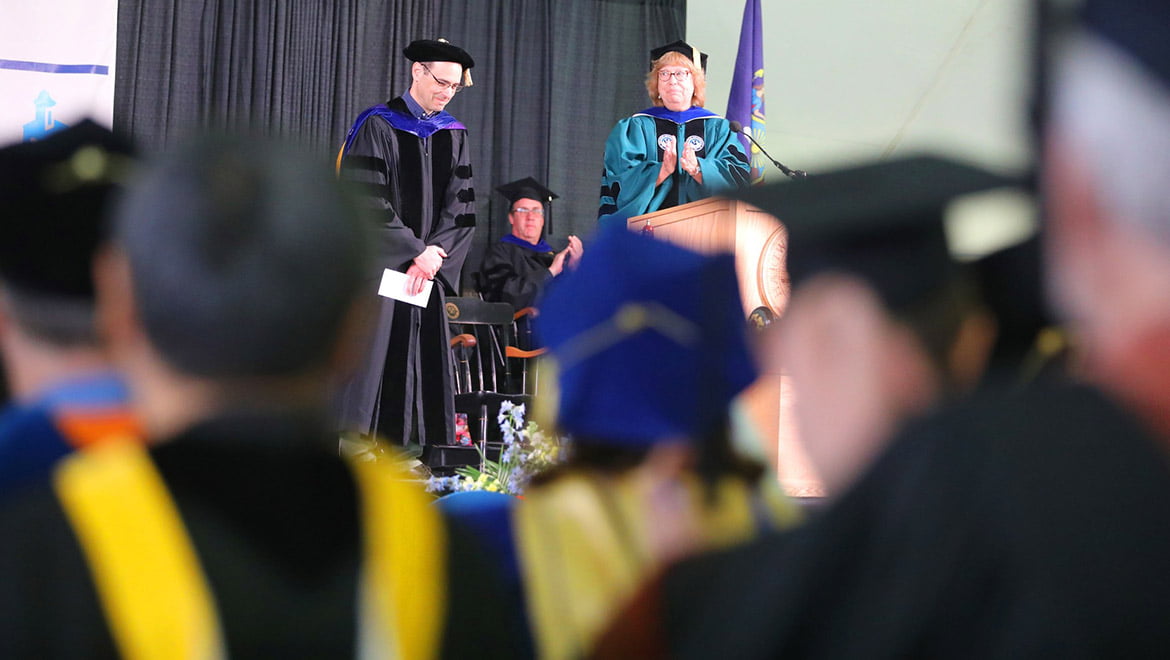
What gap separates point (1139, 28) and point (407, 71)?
852 cm

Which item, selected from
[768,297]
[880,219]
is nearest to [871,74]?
[768,297]

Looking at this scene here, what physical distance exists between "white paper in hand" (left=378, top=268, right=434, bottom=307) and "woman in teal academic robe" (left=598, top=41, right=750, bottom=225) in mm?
1141

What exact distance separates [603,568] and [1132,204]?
2.02ft

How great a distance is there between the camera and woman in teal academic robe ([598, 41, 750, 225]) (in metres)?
6.50

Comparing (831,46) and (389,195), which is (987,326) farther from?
(831,46)

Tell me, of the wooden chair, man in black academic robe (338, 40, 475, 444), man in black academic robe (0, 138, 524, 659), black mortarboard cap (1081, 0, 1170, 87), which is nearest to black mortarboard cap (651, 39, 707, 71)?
man in black academic robe (338, 40, 475, 444)

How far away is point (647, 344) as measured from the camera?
100cm

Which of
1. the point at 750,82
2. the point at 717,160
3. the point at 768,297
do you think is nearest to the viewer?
the point at 768,297

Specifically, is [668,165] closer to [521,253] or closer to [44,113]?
[521,253]

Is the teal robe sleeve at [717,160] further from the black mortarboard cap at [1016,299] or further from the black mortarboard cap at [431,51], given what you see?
the black mortarboard cap at [1016,299]

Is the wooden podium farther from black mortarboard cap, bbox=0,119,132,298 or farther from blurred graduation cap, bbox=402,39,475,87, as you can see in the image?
blurred graduation cap, bbox=402,39,475,87

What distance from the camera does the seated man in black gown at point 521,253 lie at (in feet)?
25.5

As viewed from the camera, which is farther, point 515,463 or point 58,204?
point 515,463

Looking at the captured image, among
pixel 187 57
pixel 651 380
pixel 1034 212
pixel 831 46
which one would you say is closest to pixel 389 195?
pixel 187 57
